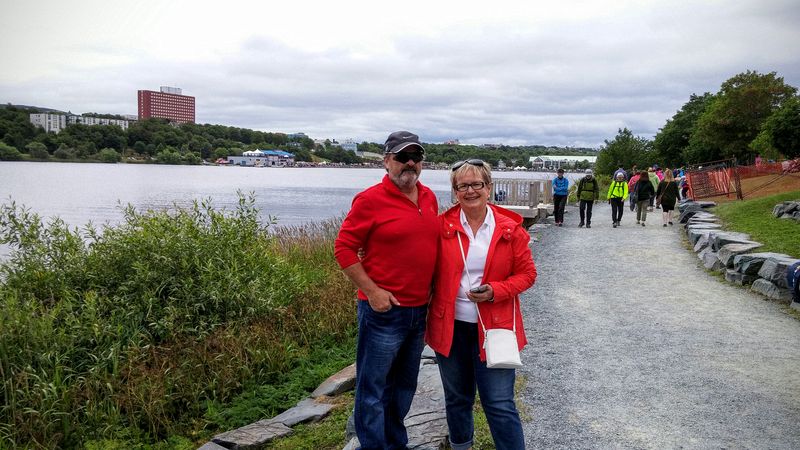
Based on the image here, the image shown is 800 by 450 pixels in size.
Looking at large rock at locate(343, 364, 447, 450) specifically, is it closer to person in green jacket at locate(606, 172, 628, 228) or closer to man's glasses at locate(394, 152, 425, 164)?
man's glasses at locate(394, 152, 425, 164)

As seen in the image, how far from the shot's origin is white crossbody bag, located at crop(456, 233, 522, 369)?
3.31 metres

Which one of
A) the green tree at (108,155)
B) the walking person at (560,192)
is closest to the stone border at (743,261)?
the walking person at (560,192)

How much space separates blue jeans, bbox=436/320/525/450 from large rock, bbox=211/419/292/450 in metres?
1.88

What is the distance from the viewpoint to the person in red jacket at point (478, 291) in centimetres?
345

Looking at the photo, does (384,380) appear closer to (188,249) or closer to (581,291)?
(188,249)

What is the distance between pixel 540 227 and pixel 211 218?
11063 mm

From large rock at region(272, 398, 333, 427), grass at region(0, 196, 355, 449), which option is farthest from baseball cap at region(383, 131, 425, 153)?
grass at region(0, 196, 355, 449)

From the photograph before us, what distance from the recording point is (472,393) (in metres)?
3.73

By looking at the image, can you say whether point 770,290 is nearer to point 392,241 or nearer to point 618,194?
point 392,241

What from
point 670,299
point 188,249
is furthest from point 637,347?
point 188,249

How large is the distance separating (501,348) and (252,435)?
2761 millimetres

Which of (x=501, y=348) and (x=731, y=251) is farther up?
(x=501, y=348)

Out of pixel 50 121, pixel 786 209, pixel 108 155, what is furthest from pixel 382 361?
pixel 50 121

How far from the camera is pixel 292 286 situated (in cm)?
894
